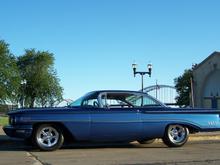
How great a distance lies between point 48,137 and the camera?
14.6 meters

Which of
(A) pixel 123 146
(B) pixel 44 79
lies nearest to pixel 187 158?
(A) pixel 123 146

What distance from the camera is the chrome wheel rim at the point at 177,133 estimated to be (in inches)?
616

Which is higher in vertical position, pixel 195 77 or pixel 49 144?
pixel 195 77

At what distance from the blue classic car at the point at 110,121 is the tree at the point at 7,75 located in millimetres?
46022

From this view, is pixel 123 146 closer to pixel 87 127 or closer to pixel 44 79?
pixel 87 127

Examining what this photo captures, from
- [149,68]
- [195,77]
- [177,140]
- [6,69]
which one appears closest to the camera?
[177,140]

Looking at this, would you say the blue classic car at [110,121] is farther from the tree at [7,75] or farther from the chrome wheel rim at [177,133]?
the tree at [7,75]

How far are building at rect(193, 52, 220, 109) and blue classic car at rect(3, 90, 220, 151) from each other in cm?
4886

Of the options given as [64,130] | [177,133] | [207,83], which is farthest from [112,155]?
[207,83]

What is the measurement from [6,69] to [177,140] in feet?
157

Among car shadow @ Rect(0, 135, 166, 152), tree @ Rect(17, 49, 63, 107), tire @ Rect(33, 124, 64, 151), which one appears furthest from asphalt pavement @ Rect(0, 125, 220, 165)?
tree @ Rect(17, 49, 63, 107)

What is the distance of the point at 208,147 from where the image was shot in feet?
50.1

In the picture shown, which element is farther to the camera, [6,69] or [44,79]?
[44,79]

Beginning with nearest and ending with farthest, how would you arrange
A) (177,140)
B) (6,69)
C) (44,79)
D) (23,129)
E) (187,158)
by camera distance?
1. (187,158)
2. (23,129)
3. (177,140)
4. (6,69)
5. (44,79)
